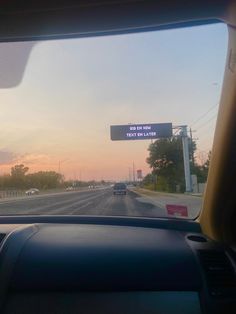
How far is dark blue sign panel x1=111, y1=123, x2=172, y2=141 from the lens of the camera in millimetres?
4496

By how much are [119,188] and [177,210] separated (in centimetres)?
162

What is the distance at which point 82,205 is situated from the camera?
5.56 m

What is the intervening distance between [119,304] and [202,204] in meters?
1.31

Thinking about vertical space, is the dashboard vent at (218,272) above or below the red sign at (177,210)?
below

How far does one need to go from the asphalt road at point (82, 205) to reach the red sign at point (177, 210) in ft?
0.60

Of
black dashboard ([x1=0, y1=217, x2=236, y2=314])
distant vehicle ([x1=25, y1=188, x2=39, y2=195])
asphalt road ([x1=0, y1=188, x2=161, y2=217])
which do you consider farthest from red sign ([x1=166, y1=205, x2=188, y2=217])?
distant vehicle ([x1=25, y1=188, x2=39, y2=195])

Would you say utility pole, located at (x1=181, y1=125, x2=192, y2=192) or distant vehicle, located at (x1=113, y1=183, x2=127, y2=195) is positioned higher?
utility pole, located at (x1=181, y1=125, x2=192, y2=192)

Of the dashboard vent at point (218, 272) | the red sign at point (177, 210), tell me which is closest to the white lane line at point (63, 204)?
the red sign at point (177, 210)

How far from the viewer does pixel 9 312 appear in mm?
3264

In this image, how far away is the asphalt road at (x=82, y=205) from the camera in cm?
506

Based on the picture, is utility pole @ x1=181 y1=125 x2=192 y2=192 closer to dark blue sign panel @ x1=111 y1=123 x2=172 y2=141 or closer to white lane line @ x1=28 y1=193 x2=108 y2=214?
dark blue sign panel @ x1=111 y1=123 x2=172 y2=141

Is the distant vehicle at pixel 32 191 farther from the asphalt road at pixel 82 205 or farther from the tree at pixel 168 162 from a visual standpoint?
the tree at pixel 168 162

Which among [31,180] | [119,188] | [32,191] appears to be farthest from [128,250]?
Result: [32,191]

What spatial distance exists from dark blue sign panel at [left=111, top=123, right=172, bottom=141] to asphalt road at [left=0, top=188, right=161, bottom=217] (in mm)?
850
